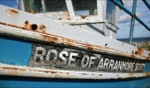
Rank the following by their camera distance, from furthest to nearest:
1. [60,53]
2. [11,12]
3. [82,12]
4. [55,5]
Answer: [55,5], [82,12], [60,53], [11,12]

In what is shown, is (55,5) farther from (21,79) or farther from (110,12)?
(21,79)

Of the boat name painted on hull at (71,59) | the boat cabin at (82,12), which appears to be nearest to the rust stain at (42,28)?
the boat name painted on hull at (71,59)

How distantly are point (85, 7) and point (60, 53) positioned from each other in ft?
5.33

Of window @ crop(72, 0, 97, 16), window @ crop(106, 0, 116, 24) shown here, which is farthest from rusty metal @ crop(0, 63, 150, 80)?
window @ crop(106, 0, 116, 24)

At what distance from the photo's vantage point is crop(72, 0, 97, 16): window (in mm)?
3879

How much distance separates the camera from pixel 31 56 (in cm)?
231

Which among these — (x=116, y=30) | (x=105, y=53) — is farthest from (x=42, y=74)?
(x=116, y=30)

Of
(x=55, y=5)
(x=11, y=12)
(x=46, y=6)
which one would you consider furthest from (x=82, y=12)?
(x=11, y=12)

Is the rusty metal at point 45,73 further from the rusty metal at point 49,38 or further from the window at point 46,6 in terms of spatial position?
the window at point 46,6

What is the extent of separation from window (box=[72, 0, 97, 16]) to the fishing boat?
0.6 inches

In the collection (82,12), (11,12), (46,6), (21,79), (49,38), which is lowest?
(21,79)

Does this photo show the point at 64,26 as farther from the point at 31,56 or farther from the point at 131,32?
the point at 131,32

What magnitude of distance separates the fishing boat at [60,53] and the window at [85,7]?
16mm

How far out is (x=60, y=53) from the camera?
8.19ft
